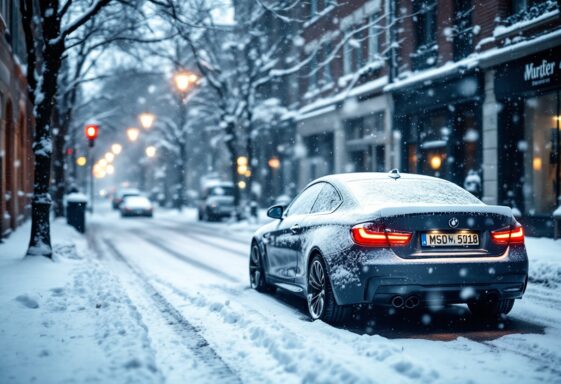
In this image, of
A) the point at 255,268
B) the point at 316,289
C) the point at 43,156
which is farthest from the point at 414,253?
the point at 43,156

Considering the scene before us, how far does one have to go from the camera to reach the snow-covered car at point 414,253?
5.75m

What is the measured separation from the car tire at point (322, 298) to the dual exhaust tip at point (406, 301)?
53 centimetres

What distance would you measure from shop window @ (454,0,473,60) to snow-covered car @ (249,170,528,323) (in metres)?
12.2

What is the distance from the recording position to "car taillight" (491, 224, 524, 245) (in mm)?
5992

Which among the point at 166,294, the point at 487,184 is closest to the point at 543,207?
the point at 487,184

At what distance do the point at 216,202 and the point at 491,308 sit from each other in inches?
1059

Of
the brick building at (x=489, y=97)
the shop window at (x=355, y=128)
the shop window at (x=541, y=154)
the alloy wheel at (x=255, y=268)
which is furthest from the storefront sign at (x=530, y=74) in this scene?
the alloy wheel at (x=255, y=268)

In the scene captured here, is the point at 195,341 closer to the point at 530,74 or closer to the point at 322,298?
the point at 322,298

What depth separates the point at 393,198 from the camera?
6.41 meters

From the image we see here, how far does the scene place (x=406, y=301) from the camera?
19.1 feet

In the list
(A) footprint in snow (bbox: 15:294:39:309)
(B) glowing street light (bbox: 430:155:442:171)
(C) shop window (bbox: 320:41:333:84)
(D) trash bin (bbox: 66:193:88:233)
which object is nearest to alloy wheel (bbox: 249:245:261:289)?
(A) footprint in snow (bbox: 15:294:39:309)

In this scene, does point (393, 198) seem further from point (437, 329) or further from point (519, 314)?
point (519, 314)

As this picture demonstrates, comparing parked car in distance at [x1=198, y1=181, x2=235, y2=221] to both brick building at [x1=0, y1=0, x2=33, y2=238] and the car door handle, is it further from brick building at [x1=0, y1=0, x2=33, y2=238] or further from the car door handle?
the car door handle

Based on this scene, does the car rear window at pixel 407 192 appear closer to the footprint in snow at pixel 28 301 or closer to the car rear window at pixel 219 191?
the footprint in snow at pixel 28 301
